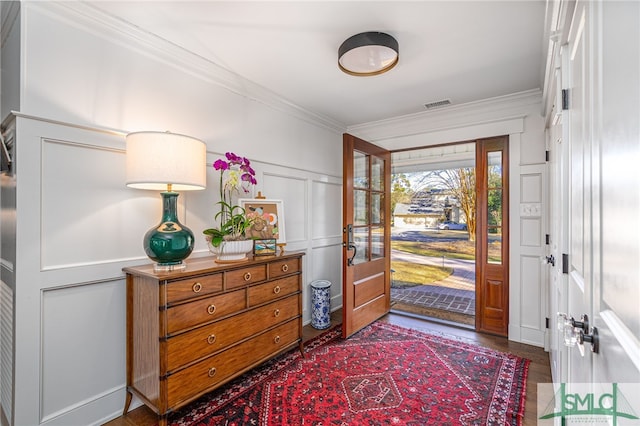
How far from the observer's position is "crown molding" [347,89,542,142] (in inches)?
111

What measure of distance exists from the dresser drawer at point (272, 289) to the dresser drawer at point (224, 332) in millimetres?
52

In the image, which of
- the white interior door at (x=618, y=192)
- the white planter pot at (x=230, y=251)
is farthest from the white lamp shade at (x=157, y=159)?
the white interior door at (x=618, y=192)

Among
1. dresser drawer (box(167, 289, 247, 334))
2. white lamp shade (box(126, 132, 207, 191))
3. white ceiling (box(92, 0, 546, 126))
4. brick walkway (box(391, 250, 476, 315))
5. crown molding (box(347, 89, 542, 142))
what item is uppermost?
white ceiling (box(92, 0, 546, 126))

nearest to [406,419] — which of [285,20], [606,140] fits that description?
[606,140]

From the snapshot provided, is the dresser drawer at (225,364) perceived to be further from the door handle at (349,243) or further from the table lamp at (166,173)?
the door handle at (349,243)

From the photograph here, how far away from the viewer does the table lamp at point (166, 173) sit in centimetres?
164

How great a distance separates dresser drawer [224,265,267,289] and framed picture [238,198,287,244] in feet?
0.94

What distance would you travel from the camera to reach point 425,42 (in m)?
2.01

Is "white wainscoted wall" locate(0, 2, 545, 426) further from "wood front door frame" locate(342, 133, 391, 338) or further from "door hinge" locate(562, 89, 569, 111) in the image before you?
"door hinge" locate(562, 89, 569, 111)

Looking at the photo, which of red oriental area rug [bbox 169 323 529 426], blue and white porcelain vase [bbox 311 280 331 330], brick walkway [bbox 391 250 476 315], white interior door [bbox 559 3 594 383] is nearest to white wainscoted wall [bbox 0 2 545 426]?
red oriental area rug [bbox 169 323 529 426]

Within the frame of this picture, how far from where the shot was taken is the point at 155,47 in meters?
1.99

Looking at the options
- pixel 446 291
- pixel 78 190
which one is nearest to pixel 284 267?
pixel 78 190

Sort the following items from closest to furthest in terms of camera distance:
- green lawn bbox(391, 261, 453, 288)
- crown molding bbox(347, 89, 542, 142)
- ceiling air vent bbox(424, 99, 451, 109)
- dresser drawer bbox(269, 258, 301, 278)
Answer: dresser drawer bbox(269, 258, 301, 278) < crown molding bbox(347, 89, 542, 142) < ceiling air vent bbox(424, 99, 451, 109) < green lawn bbox(391, 261, 453, 288)

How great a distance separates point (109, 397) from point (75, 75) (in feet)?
6.34
